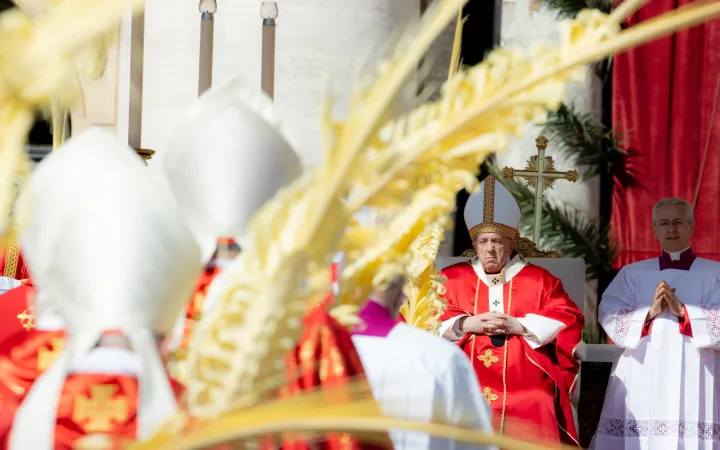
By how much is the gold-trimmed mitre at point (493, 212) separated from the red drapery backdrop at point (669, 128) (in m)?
2.15

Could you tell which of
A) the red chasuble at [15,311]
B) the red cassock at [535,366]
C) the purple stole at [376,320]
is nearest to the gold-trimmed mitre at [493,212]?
the red cassock at [535,366]

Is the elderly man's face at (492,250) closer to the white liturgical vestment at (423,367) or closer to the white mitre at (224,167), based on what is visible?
the white liturgical vestment at (423,367)

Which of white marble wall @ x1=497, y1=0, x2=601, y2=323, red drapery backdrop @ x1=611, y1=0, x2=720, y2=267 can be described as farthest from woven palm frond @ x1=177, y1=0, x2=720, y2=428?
red drapery backdrop @ x1=611, y1=0, x2=720, y2=267

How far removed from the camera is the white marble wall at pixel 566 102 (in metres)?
7.38

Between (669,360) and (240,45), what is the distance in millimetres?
2747

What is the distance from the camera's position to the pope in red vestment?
5242 millimetres

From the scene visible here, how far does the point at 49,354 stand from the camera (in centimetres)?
172

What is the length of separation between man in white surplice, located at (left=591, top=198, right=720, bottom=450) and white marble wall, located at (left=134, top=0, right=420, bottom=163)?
2.07 m

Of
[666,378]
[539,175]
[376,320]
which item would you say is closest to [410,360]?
[376,320]

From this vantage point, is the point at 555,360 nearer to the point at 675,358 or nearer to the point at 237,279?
the point at 675,358

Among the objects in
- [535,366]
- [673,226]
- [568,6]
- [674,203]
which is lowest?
[535,366]

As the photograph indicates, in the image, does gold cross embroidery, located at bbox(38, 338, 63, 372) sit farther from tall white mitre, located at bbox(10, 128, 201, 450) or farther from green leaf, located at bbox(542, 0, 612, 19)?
green leaf, located at bbox(542, 0, 612, 19)

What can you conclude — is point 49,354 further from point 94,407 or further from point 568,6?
point 568,6

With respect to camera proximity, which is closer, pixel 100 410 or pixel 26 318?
pixel 100 410
